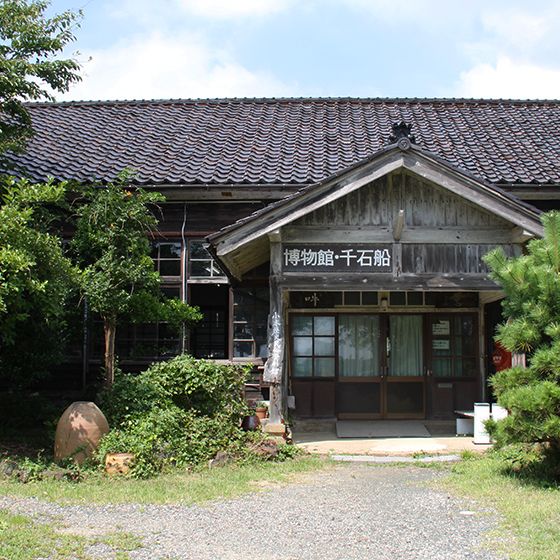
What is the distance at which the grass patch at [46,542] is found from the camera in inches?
210

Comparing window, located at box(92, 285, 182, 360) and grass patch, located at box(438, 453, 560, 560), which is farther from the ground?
window, located at box(92, 285, 182, 360)

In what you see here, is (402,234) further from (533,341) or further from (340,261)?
(533,341)

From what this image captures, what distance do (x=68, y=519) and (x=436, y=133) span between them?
38.1 ft

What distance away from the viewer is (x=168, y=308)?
10.6m

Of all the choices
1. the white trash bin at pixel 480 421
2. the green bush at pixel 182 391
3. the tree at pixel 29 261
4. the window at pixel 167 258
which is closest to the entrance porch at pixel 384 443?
the white trash bin at pixel 480 421

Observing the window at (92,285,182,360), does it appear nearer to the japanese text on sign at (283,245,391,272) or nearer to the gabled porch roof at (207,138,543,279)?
the gabled porch roof at (207,138,543,279)

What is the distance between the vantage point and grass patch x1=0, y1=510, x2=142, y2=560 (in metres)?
5.33

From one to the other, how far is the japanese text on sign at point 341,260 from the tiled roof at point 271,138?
2.16 m

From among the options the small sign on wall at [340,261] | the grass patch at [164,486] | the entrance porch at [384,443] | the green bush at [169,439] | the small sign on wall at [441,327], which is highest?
the small sign on wall at [340,261]

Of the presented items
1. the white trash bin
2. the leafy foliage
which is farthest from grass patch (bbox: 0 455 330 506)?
the white trash bin

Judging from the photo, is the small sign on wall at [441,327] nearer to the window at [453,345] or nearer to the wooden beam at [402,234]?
the window at [453,345]

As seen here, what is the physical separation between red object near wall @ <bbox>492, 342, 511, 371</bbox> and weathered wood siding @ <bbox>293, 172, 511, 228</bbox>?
2633mm

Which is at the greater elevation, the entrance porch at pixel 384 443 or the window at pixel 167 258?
the window at pixel 167 258

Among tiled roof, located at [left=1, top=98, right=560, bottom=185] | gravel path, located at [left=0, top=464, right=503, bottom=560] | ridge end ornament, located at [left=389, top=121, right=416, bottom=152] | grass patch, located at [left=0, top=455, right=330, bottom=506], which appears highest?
tiled roof, located at [left=1, top=98, right=560, bottom=185]
